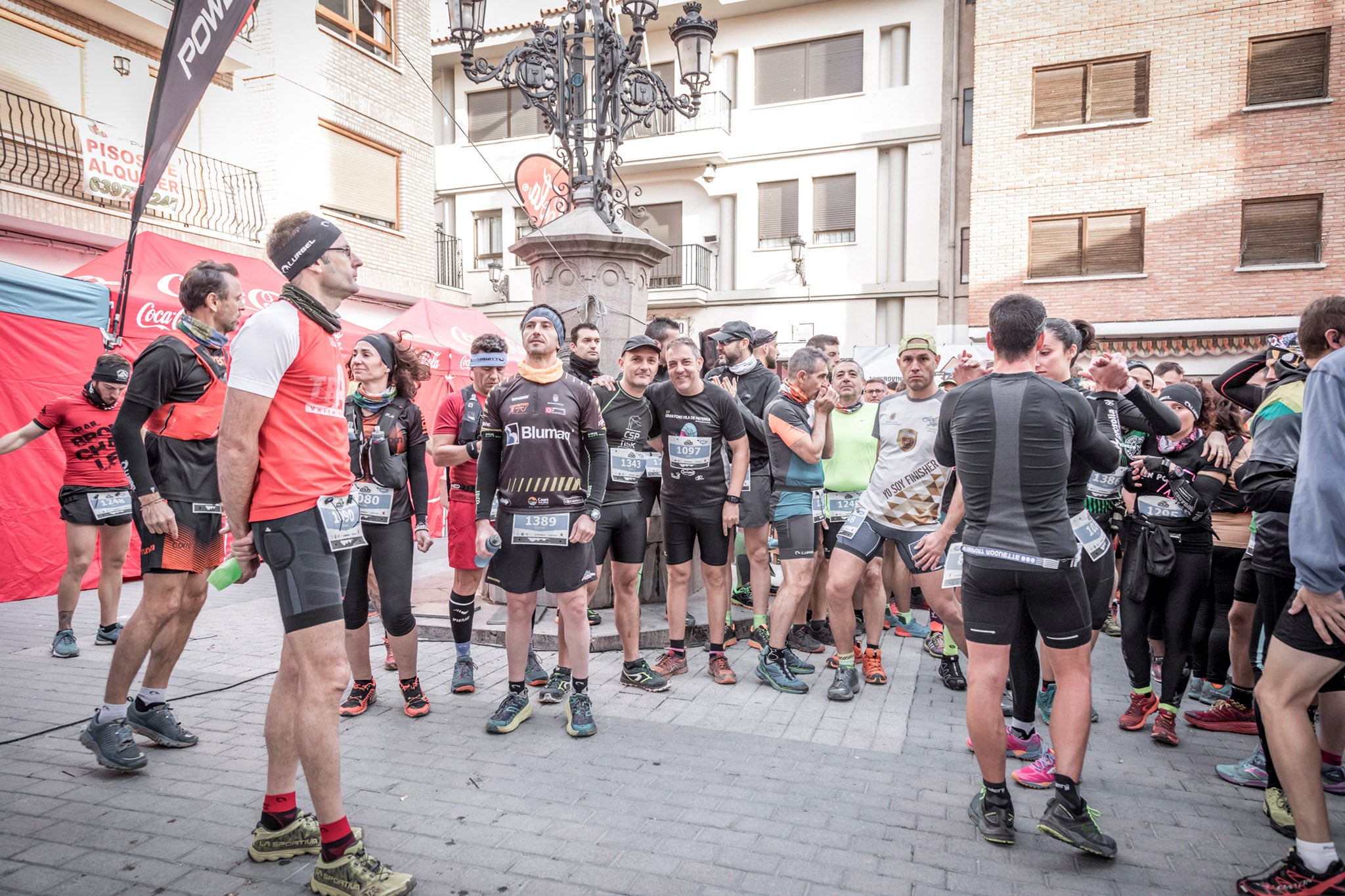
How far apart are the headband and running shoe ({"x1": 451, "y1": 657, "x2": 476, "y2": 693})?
9.78 ft

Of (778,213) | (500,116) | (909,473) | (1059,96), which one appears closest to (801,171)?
(778,213)

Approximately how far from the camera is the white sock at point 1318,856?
283 cm

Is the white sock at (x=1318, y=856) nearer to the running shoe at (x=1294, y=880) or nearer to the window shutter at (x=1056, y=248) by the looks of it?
the running shoe at (x=1294, y=880)

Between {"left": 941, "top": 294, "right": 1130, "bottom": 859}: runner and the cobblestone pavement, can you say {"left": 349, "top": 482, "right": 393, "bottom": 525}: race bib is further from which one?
{"left": 941, "top": 294, "right": 1130, "bottom": 859}: runner

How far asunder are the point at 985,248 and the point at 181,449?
62.8ft

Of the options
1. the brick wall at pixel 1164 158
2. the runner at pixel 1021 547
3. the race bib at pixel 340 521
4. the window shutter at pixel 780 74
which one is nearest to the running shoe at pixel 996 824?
the runner at pixel 1021 547

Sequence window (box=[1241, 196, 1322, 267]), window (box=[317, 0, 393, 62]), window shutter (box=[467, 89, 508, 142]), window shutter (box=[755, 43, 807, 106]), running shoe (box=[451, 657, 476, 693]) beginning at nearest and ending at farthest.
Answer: running shoe (box=[451, 657, 476, 693]) < window (box=[317, 0, 393, 62]) < window (box=[1241, 196, 1322, 267]) < window shutter (box=[755, 43, 807, 106]) < window shutter (box=[467, 89, 508, 142])

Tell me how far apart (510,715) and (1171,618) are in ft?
12.3

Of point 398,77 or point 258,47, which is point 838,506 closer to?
point 258,47

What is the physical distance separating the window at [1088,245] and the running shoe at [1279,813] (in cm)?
1786

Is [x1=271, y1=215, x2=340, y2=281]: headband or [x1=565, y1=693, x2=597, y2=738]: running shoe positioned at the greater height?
[x1=271, y1=215, x2=340, y2=281]: headband

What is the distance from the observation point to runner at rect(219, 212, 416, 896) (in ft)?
9.41

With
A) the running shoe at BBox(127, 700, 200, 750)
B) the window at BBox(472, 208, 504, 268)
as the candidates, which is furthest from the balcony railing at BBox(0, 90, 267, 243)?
the window at BBox(472, 208, 504, 268)

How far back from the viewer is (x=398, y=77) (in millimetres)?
17656
